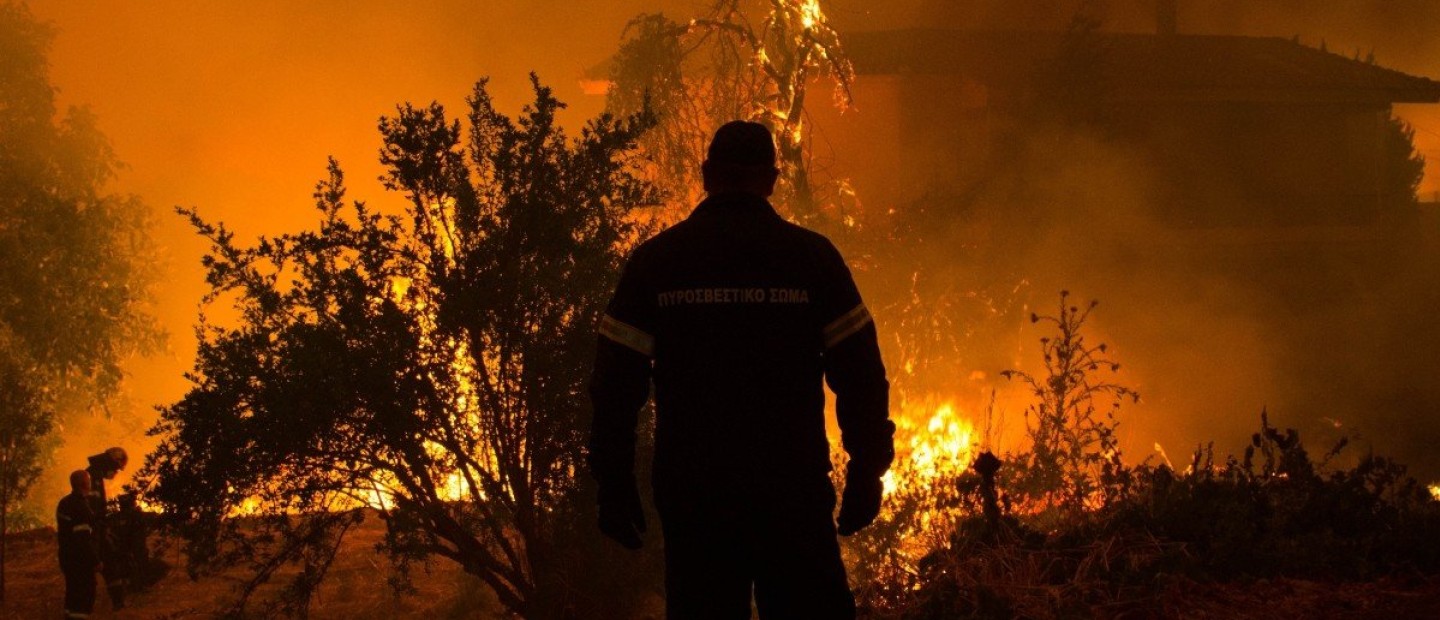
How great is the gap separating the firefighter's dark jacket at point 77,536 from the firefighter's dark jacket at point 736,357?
26.6 ft

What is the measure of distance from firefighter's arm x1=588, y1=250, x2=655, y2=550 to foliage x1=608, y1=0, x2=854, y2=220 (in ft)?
26.6

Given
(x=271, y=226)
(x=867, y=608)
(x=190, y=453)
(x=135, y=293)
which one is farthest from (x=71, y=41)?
(x=867, y=608)

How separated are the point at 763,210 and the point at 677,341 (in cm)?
43

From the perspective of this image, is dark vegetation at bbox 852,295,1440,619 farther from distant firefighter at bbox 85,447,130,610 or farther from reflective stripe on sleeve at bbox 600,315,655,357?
distant firefighter at bbox 85,447,130,610

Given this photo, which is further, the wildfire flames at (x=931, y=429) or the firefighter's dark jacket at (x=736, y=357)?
the wildfire flames at (x=931, y=429)

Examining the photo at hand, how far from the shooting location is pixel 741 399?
3.04 m

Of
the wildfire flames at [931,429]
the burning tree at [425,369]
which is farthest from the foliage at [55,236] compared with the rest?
the burning tree at [425,369]

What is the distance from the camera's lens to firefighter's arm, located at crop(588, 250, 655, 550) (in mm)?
3131

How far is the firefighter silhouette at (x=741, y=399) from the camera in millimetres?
3047

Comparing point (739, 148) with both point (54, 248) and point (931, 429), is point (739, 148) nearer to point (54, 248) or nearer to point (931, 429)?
point (931, 429)

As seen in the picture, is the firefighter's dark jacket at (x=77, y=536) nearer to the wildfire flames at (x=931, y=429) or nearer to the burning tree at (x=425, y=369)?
the burning tree at (x=425, y=369)

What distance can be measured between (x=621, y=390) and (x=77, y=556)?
829 centimetres

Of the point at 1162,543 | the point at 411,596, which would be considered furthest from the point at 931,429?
the point at 1162,543

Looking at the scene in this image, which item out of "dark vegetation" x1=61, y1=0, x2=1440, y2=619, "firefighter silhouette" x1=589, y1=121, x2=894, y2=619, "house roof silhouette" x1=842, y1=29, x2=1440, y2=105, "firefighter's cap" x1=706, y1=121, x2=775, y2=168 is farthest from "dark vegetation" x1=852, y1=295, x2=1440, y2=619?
"house roof silhouette" x1=842, y1=29, x2=1440, y2=105
